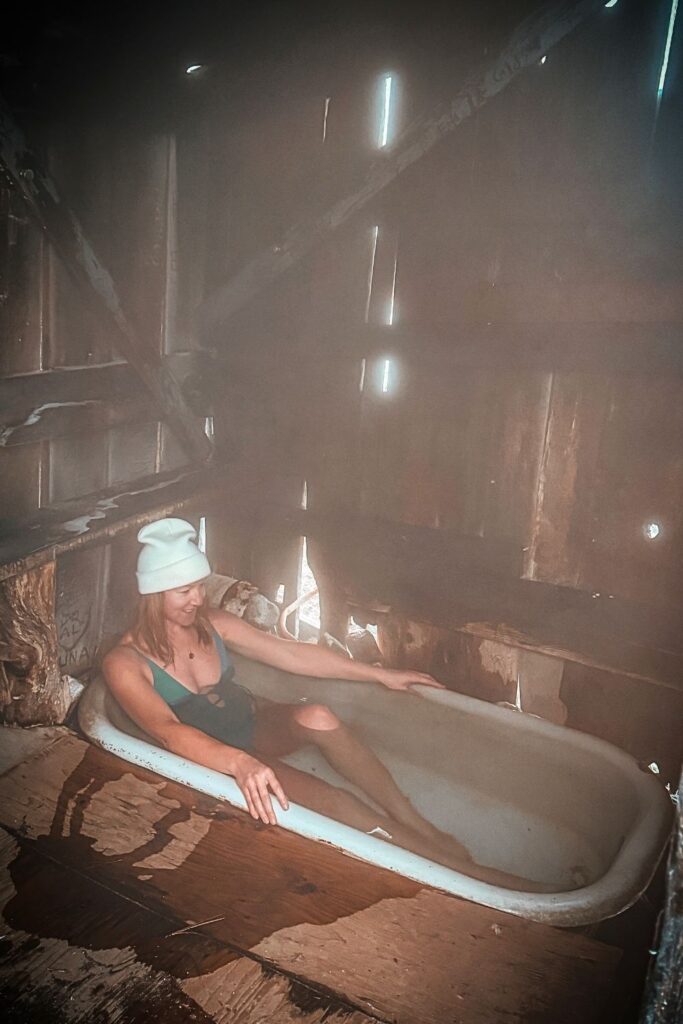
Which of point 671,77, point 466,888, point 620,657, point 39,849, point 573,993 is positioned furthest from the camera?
point 620,657

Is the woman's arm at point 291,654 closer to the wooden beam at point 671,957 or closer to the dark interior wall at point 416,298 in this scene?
the dark interior wall at point 416,298

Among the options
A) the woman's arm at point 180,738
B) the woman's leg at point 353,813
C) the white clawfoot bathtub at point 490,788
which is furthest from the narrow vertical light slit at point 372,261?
the woman's leg at point 353,813

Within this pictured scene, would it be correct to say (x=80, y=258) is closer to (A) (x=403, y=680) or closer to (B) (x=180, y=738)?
(B) (x=180, y=738)

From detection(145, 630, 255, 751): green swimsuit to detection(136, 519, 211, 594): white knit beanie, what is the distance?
0.31 m

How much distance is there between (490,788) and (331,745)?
69 centimetres

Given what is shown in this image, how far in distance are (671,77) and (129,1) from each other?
197cm

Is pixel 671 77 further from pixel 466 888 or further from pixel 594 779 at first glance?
pixel 466 888

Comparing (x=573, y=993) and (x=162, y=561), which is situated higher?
(x=162, y=561)

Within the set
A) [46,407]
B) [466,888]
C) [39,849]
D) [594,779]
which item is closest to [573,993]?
[466,888]

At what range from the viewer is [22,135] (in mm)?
2762

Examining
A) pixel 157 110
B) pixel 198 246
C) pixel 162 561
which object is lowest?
pixel 162 561

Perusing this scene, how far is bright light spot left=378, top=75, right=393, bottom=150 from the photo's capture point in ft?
11.2

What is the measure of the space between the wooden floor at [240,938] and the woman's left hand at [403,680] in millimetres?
984

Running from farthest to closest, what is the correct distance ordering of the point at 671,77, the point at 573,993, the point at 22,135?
the point at 671,77, the point at 22,135, the point at 573,993
